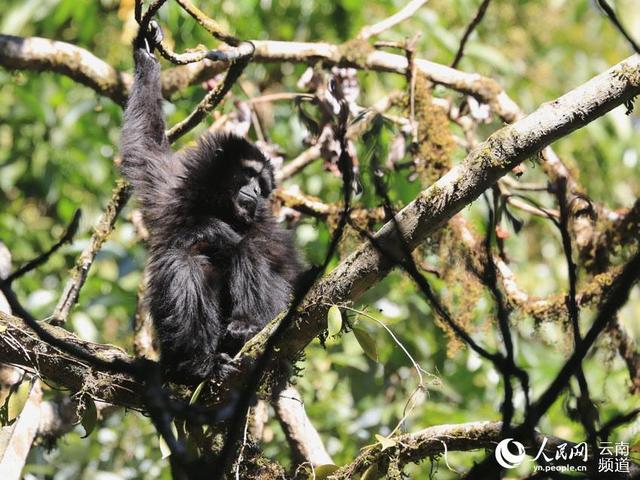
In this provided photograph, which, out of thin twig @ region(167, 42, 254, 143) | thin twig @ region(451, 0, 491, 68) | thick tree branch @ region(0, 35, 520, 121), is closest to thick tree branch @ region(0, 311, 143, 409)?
thin twig @ region(167, 42, 254, 143)

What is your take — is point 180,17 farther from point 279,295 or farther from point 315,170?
point 279,295

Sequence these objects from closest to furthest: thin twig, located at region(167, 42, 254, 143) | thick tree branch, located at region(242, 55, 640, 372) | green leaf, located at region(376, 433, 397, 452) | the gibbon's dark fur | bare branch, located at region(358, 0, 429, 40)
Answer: thick tree branch, located at region(242, 55, 640, 372) < green leaf, located at region(376, 433, 397, 452) < the gibbon's dark fur < thin twig, located at region(167, 42, 254, 143) < bare branch, located at region(358, 0, 429, 40)

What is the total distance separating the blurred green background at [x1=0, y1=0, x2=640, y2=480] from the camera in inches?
261

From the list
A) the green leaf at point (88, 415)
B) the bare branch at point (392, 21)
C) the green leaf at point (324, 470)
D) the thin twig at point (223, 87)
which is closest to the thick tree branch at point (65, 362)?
the green leaf at point (88, 415)

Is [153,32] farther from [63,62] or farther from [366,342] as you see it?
[366,342]

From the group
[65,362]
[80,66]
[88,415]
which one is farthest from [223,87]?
[88,415]

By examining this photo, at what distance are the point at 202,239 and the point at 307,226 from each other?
A: 2.64m

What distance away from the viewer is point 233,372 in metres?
Result: 4.07

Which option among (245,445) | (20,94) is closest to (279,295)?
(245,445)

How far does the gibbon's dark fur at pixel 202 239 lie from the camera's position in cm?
501

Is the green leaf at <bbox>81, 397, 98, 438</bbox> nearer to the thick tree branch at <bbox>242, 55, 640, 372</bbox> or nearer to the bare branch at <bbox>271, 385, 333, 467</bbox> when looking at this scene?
the bare branch at <bbox>271, 385, 333, 467</bbox>

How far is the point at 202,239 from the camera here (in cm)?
542

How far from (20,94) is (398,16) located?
13.1ft

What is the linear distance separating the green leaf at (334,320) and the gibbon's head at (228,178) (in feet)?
7.14
